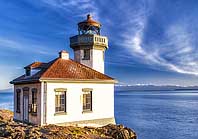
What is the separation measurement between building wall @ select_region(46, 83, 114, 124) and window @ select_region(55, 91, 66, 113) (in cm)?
31

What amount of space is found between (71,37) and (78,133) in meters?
11.5

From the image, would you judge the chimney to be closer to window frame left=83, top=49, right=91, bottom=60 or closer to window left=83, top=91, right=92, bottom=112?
window frame left=83, top=49, right=91, bottom=60

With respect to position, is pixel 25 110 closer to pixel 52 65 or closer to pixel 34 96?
pixel 34 96

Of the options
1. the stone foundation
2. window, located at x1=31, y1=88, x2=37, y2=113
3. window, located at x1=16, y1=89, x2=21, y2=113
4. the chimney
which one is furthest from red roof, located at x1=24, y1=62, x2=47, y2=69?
the stone foundation

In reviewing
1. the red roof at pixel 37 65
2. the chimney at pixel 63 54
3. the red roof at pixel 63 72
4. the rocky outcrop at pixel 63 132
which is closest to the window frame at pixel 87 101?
the red roof at pixel 63 72

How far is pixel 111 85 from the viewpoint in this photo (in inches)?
1005

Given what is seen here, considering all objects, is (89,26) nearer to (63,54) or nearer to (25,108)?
(63,54)

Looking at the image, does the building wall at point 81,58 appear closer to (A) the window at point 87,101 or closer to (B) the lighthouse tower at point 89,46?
(B) the lighthouse tower at point 89,46

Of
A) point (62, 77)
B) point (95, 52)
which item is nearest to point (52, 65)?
point (62, 77)

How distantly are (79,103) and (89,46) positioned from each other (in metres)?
6.62

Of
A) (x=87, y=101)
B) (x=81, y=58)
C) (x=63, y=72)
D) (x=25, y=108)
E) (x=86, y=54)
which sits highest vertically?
(x=86, y=54)

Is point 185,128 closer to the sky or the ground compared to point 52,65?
closer to the ground

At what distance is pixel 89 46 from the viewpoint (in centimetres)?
2698

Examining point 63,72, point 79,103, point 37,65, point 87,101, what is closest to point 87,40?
point 63,72
